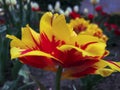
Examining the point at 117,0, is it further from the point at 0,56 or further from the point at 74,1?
the point at 0,56

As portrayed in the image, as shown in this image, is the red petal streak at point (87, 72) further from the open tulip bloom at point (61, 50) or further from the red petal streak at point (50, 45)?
the red petal streak at point (50, 45)

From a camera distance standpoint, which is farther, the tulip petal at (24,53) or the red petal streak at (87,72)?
the red petal streak at (87,72)

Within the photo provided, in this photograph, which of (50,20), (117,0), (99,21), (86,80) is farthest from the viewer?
(117,0)

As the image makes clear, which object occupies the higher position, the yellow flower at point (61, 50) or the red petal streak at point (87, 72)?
the yellow flower at point (61, 50)

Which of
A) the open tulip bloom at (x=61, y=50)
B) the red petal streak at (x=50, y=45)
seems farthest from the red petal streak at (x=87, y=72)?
the red petal streak at (x=50, y=45)

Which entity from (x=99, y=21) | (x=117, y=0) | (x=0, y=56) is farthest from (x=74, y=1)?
(x=117, y=0)

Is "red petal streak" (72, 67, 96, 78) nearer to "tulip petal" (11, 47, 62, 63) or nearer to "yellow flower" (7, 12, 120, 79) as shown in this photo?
"yellow flower" (7, 12, 120, 79)

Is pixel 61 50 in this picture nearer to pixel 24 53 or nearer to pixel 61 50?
pixel 61 50

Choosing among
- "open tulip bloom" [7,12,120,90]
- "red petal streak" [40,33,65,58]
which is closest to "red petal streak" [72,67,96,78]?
"open tulip bloom" [7,12,120,90]

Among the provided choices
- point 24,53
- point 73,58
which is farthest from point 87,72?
point 24,53
